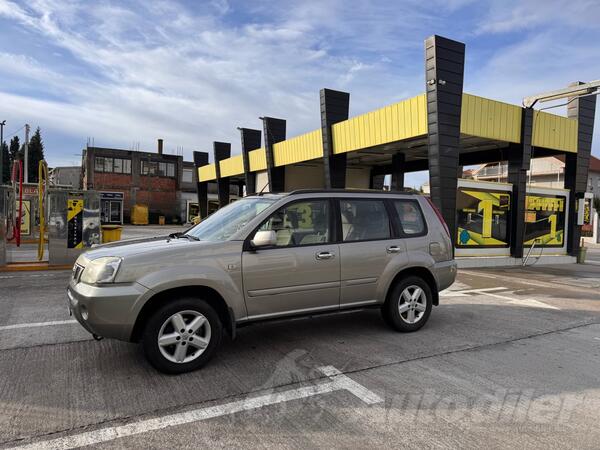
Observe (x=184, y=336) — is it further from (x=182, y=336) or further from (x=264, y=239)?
(x=264, y=239)

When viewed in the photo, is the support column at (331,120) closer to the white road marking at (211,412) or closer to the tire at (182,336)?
the tire at (182,336)

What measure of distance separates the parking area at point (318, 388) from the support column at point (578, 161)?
39.7ft

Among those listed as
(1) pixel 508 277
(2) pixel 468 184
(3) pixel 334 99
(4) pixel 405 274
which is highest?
(3) pixel 334 99

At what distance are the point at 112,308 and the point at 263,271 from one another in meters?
1.43

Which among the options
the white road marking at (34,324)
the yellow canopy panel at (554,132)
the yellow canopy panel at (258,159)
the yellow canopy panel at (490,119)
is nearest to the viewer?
the white road marking at (34,324)

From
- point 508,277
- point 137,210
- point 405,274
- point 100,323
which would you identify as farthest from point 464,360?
point 137,210

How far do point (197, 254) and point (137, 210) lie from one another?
4248 centimetres

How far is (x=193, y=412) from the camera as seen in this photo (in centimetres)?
332

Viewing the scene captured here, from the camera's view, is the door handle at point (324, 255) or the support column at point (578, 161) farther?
the support column at point (578, 161)

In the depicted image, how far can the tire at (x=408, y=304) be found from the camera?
17.6ft

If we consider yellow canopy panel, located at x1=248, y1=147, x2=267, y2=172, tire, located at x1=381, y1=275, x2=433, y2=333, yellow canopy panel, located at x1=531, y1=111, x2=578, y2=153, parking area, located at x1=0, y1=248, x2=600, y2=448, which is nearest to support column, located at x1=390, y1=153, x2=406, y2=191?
yellow canopy panel, located at x1=531, y1=111, x2=578, y2=153

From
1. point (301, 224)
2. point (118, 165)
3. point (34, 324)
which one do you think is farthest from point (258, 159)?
point (118, 165)

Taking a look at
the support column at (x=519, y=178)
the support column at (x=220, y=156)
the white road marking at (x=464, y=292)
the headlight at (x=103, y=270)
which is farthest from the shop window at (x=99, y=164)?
the headlight at (x=103, y=270)

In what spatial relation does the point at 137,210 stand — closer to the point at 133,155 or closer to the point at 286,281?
the point at 133,155
